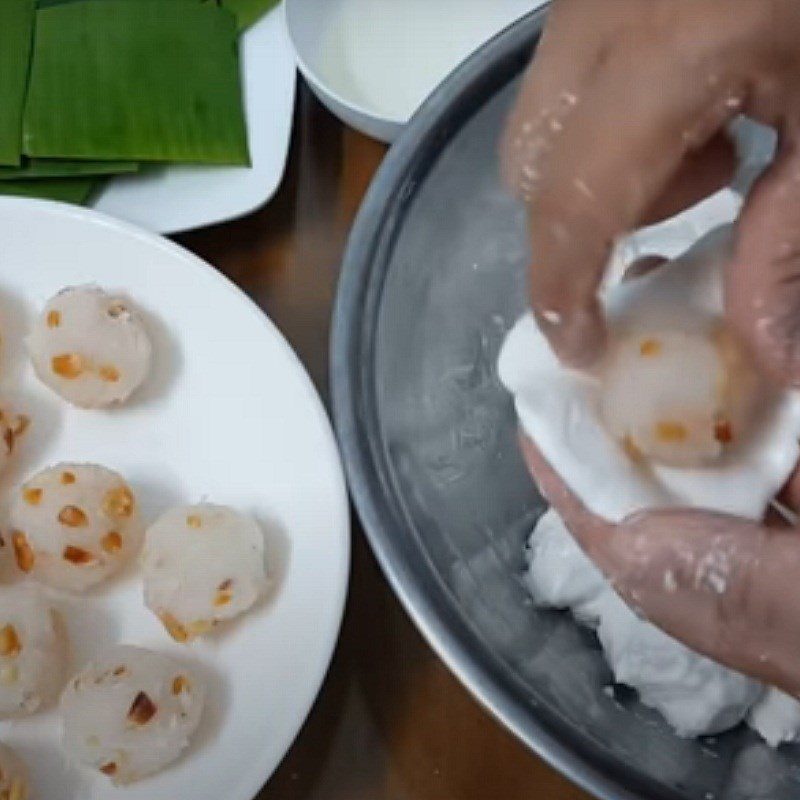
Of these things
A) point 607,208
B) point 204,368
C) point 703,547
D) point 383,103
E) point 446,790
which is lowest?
point 446,790

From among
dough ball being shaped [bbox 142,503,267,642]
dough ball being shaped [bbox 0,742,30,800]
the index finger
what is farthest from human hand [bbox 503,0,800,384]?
dough ball being shaped [bbox 0,742,30,800]

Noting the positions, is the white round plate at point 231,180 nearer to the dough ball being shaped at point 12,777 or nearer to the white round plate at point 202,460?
the white round plate at point 202,460

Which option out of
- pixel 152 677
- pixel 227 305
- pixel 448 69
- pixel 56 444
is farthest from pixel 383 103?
pixel 152 677

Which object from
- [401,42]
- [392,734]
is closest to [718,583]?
[392,734]

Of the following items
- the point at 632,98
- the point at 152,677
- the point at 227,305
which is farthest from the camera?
the point at 227,305

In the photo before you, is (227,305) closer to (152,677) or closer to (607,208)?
(152,677)

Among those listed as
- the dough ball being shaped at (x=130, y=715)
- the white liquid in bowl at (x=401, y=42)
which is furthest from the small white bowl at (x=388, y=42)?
the dough ball being shaped at (x=130, y=715)

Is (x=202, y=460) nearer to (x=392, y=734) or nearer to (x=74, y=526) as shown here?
(x=74, y=526)
